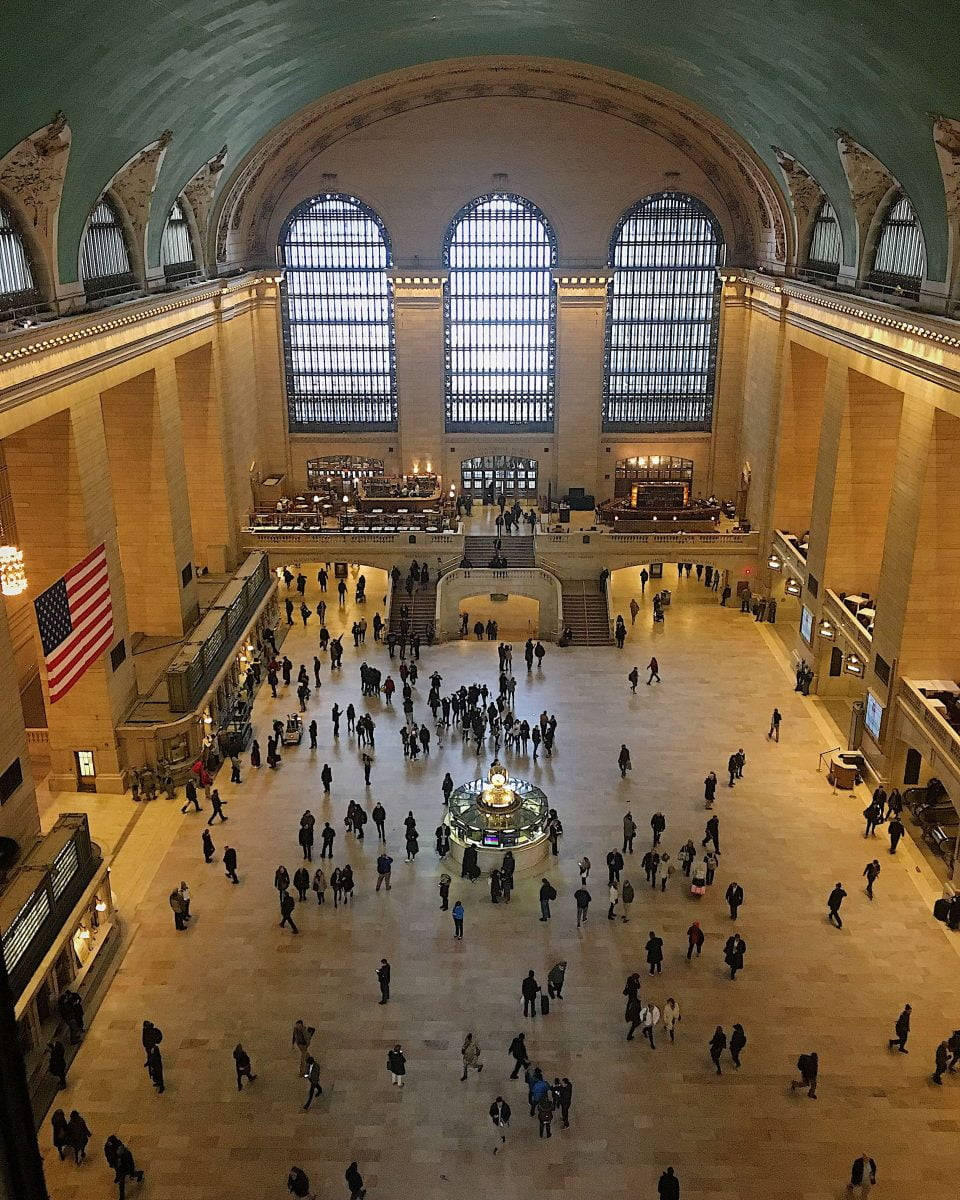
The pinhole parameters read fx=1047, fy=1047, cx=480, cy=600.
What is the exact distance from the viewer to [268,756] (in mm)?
22766

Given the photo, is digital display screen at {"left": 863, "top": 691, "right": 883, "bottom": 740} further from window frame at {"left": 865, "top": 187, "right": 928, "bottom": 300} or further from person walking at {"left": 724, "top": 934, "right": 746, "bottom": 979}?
window frame at {"left": 865, "top": 187, "right": 928, "bottom": 300}

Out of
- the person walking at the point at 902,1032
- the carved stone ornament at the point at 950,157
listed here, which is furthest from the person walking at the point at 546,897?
the carved stone ornament at the point at 950,157

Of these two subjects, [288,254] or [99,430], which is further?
[288,254]

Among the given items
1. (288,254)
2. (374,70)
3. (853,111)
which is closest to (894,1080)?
(853,111)

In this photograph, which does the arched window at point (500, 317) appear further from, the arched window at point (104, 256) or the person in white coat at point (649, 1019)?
the person in white coat at point (649, 1019)

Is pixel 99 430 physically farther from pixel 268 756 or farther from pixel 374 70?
pixel 374 70

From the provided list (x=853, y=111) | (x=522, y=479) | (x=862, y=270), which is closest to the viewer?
(x=853, y=111)

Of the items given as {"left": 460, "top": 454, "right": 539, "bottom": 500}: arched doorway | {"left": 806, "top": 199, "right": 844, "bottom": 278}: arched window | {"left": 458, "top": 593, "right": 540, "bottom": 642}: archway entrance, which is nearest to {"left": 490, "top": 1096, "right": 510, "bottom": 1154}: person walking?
{"left": 458, "top": 593, "right": 540, "bottom": 642}: archway entrance

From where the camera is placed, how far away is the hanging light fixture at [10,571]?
16.6m

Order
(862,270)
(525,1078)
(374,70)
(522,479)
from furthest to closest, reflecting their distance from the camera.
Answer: (522,479)
(374,70)
(862,270)
(525,1078)

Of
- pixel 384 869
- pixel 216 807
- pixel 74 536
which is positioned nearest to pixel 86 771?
pixel 216 807

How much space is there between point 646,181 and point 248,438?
15644 millimetres

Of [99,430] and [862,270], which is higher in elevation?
[862,270]

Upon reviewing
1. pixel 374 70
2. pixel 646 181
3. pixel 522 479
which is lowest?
pixel 522 479
